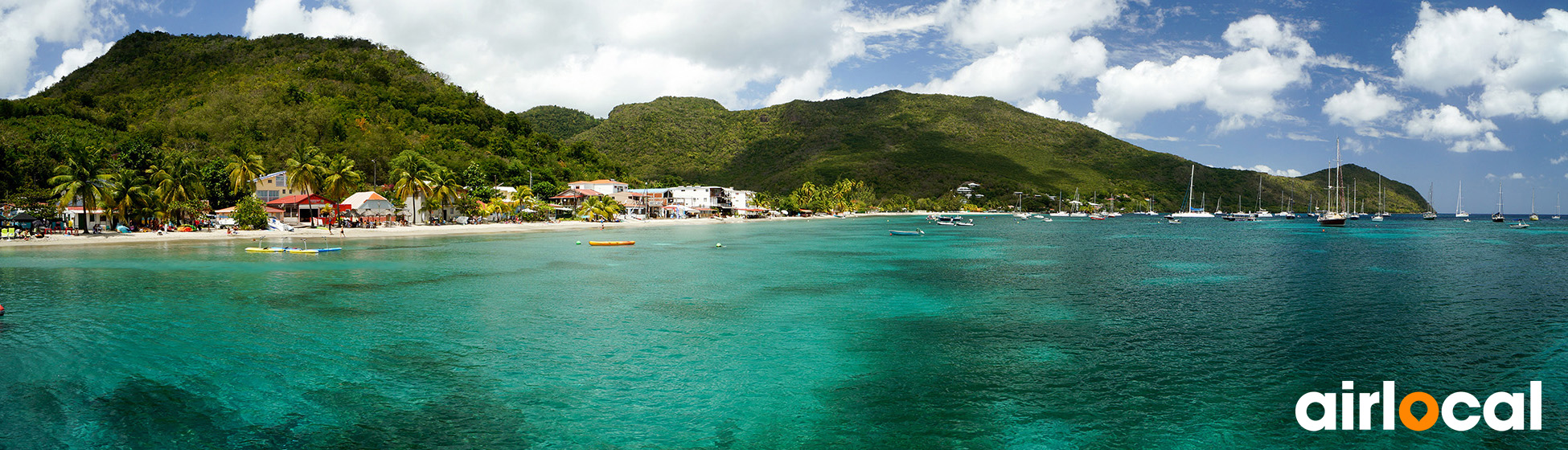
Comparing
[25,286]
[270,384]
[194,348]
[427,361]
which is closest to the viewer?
[270,384]

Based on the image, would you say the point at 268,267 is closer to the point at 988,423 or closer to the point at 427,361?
the point at 427,361

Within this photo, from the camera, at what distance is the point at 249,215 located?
203ft

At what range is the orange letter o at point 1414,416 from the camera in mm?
11289

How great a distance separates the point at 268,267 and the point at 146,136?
72514 mm

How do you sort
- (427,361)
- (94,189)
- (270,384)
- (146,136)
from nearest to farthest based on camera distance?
(270,384)
(427,361)
(94,189)
(146,136)

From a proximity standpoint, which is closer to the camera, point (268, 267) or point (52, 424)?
point (52, 424)

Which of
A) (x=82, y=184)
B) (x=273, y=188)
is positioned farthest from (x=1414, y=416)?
(x=273, y=188)

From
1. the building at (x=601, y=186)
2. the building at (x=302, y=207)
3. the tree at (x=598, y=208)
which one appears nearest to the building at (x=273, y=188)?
the building at (x=302, y=207)

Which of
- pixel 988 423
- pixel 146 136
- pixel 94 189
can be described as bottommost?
pixel 988 423

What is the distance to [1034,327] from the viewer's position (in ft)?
64.1

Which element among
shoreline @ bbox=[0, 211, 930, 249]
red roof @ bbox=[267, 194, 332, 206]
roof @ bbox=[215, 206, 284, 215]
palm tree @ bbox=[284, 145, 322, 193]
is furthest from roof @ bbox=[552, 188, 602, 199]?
roof @ bbox=[215, 206, 284, 215]

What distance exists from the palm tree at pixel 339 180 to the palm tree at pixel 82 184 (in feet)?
52.4

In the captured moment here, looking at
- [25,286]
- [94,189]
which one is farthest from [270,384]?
[94,189]

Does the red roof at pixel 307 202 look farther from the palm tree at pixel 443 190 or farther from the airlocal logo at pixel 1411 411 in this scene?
the airlocal logo at pixel 1411 411
